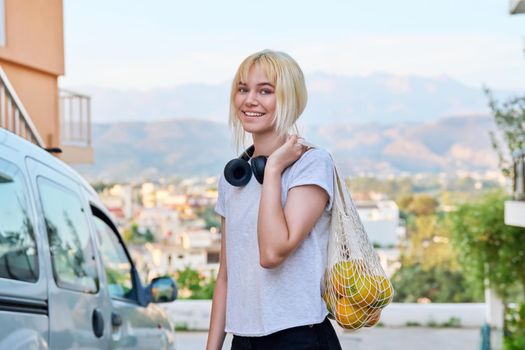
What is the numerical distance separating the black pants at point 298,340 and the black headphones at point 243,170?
41 cm

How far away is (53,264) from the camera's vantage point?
3633 millimetres

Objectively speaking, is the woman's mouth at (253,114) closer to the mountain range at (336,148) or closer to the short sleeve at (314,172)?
the short sleeve at (314,172)

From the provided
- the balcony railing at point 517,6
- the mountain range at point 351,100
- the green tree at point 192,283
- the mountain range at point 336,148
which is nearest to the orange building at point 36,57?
the balcony railing at point 517,6

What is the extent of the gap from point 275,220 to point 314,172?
7.2 inches

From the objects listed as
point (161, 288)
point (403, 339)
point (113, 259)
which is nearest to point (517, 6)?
point (403, 339)

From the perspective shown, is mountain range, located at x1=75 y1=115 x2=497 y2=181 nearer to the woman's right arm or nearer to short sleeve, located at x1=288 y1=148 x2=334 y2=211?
the woman's right arm

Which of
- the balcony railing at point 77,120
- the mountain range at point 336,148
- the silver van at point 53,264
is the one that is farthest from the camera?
the mountain range at point 336,148

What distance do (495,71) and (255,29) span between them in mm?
10027

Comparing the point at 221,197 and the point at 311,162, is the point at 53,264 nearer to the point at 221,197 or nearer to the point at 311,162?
the point at 221,197

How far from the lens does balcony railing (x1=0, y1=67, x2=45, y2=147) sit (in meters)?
7.22

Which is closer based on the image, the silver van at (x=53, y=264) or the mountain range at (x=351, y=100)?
the silver van at (x=53, y=264)

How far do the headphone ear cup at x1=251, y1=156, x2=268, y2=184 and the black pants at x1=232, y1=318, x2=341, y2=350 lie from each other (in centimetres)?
41

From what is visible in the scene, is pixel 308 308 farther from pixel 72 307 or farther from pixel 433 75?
pixel 433 75

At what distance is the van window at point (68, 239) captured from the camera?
3.71 meters
